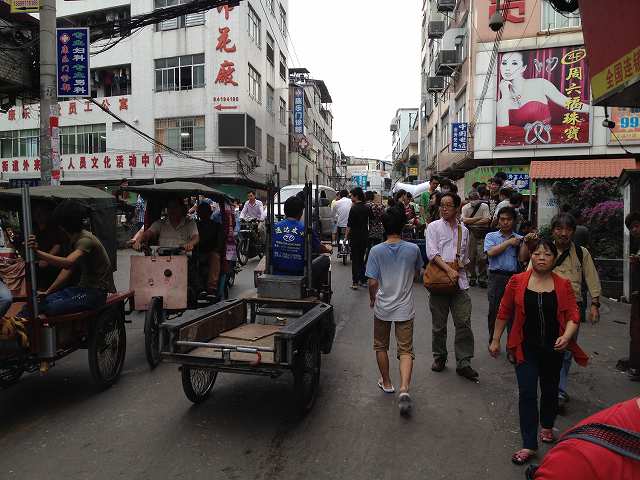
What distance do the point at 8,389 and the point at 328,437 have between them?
3217mm

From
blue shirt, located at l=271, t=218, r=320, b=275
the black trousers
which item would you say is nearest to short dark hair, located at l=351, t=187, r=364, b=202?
the black trousers

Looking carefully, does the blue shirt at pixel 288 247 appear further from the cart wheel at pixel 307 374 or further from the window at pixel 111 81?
the window at pixel 111 81

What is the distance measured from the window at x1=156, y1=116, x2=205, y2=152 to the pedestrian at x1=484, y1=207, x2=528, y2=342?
1006 inches

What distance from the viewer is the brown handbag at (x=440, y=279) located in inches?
205

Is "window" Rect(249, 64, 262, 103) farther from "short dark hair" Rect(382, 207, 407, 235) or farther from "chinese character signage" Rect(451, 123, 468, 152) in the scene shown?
"short dark hair" Rect(382, 207, 407, 235)

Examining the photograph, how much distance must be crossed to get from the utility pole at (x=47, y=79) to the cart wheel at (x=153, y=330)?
4565 mm

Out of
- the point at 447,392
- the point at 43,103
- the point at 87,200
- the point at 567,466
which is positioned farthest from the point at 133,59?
the point at 567,466

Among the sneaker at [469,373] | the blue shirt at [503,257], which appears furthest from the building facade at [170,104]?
the sneaker at [469,373]

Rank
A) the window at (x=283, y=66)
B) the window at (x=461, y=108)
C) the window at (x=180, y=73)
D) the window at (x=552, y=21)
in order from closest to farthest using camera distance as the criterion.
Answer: the window at (x=552, y=21)
the window at (x=461, y=108)
the window at (x=180, y=73)
the window at (x=283, y=66)

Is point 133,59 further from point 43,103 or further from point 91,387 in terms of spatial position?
point 91,387

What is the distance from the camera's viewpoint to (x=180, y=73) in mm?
29734

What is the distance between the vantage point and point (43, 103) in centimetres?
908

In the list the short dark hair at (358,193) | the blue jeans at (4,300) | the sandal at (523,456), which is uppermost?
the short dark hair at (358,193)

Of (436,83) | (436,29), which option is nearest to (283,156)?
(436,83)
